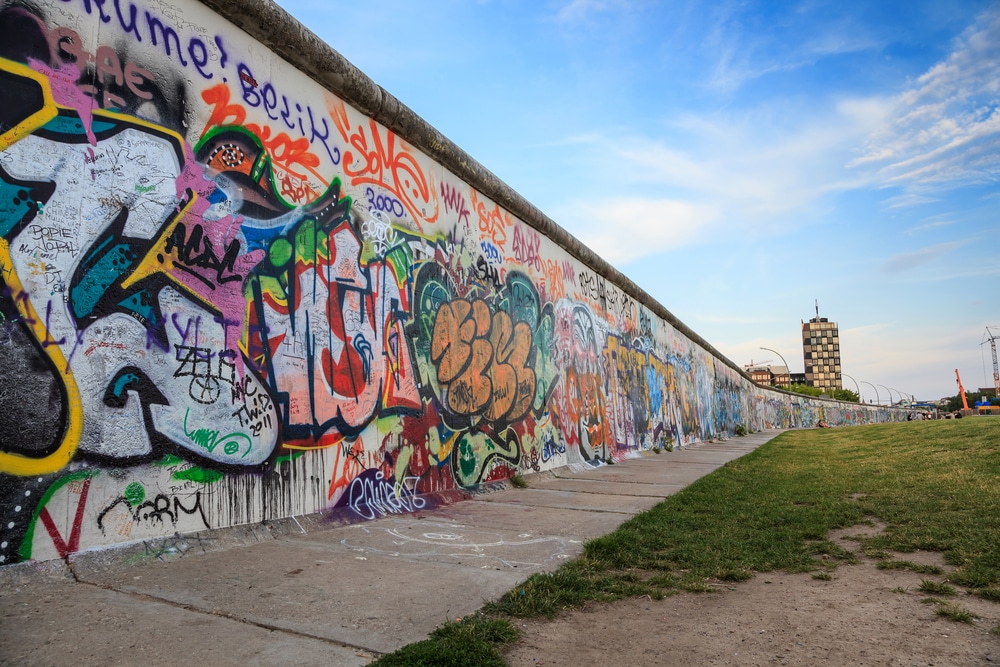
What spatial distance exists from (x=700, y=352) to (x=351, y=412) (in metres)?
17.5

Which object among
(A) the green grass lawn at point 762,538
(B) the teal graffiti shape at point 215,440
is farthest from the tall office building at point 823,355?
(B) the teal graffiti shape at point 215,440

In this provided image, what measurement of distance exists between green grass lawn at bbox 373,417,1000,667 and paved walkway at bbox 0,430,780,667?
22 centimetres

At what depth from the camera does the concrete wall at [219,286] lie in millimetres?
2881

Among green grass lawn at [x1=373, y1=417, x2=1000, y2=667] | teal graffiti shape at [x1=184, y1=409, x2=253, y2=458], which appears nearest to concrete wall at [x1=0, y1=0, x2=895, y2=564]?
teal graffiti shape at [x1=184, y1=409, x2=253, y2=458]

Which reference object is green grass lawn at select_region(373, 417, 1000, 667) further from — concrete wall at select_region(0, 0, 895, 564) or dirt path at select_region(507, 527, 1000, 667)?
concrete wall at select_region(0, 0, 895, 564)

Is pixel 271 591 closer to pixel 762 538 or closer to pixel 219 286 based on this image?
pixel 219 286

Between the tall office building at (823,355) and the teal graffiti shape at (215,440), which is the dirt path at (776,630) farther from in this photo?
the tall office building at (823,355)

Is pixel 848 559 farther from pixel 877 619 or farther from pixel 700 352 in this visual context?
pixel 700 352

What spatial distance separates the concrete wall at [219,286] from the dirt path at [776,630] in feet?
7.24

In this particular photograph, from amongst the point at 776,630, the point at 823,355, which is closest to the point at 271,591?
the point at 776,630

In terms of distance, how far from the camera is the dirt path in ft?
7.43

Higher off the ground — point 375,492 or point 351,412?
point 351,412

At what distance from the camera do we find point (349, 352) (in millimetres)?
4777

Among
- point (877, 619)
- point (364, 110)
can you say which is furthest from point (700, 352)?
point (877, 619)
